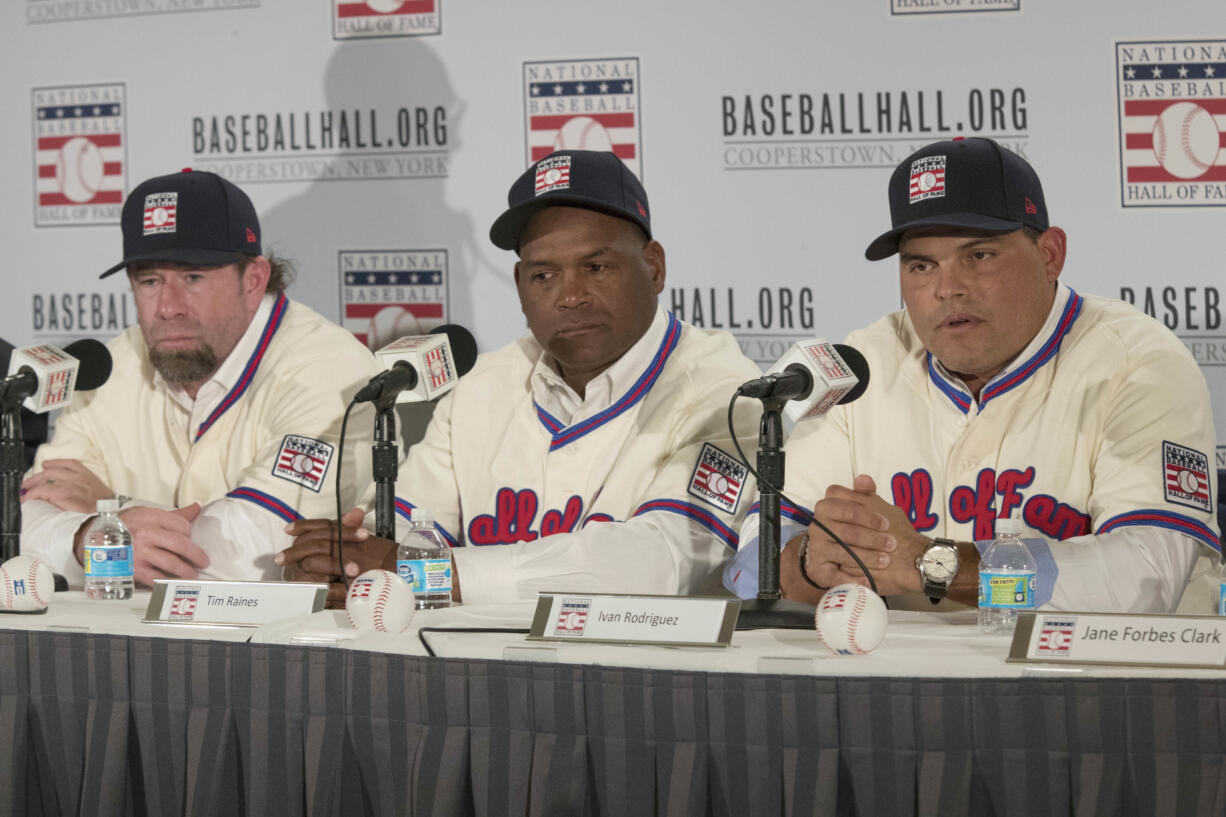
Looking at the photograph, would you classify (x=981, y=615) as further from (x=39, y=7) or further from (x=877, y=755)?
(x=39, y=7)

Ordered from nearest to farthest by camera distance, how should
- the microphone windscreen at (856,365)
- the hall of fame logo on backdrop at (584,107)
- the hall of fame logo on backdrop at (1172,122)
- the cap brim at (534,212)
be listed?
the microphone windscreen at (856,365)
the cap brim at (534,212)
the hall of fame logo on backdrop at (1172,122)
the hall of fame logo on backdrop at (584,107)

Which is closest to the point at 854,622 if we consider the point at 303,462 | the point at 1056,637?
the point at 1056,637

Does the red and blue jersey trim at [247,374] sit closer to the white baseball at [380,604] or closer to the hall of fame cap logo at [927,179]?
the white baseball at [380,604]

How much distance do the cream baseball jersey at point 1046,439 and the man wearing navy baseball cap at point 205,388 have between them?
1.02m

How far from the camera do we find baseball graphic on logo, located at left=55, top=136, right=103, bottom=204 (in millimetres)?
3893

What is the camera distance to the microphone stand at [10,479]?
2.50m

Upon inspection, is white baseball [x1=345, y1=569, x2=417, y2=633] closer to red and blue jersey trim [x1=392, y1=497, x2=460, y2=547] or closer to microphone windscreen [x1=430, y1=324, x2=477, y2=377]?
microphone windscreen [x1=430, y1=324, x2=477, y2=377]

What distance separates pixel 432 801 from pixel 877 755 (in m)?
0.59

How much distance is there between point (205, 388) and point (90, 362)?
0.41 metres

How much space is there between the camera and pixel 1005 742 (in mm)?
1601

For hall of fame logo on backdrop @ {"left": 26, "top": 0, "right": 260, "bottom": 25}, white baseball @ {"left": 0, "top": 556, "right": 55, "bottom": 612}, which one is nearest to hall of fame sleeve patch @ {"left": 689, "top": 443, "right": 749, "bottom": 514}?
white baseball @ {"left": 0, "top": 556, "right": 55, "bottom": 612}

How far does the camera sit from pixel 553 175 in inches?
108

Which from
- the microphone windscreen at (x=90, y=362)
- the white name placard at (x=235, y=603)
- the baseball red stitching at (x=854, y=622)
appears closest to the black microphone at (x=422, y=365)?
the white name placard at (x=235, y=603)

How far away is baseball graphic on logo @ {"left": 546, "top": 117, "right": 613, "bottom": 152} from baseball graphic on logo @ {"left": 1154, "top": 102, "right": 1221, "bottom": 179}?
53.0 inches
